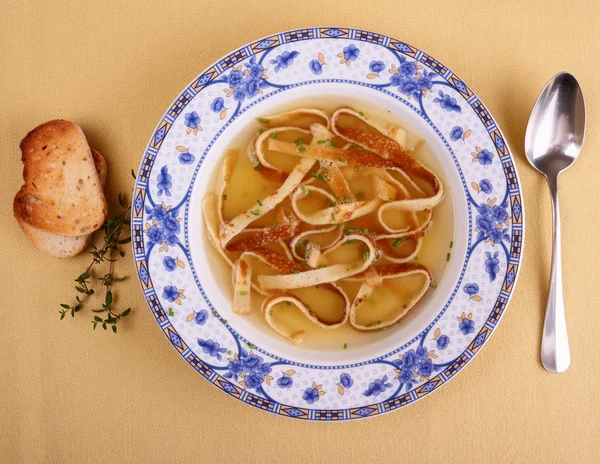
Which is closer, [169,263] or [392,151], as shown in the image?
[169,263]

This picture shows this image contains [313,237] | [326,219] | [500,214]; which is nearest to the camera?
[500,214]

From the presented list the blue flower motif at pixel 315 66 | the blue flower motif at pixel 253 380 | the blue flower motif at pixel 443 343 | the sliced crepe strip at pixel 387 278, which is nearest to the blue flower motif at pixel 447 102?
the blue flower motif at pixel 315 66

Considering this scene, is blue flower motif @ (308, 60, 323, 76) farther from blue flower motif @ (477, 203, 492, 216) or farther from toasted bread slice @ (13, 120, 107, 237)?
toasted bread slice @ (13, 120, 107, 237)

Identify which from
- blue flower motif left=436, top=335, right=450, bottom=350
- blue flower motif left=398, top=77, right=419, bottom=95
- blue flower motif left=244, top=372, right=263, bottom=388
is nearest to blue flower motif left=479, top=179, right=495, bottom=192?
blue flower motif left=398, top=77, right=419, bottom=95

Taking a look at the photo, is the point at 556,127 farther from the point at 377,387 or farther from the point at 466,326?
the point at 377,387

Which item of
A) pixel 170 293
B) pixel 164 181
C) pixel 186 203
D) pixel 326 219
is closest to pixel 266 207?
pixel 326 219

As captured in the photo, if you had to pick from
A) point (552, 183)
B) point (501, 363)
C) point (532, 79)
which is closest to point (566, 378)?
point (501, 363)
